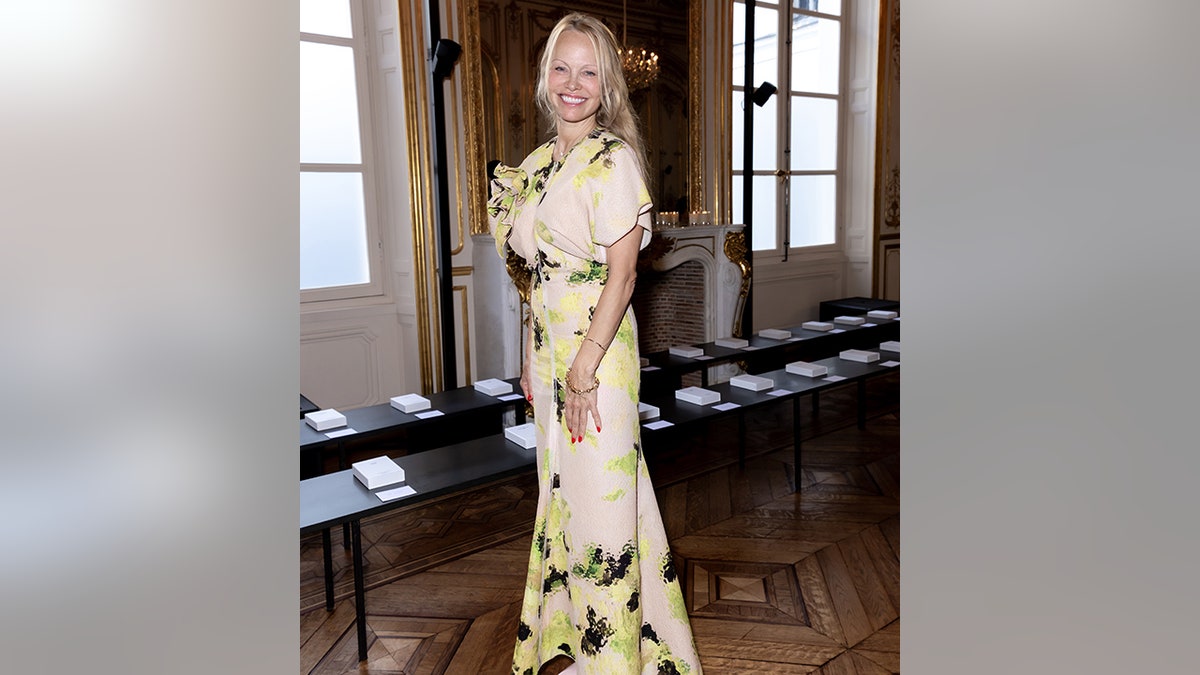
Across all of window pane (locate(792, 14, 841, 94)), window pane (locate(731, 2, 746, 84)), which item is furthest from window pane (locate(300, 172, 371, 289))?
window pane (locate(792, 14, 841, 94))

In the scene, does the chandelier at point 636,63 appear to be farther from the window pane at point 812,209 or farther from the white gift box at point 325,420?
the white gift box at point 325,420

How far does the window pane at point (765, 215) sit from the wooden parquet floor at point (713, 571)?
279cm

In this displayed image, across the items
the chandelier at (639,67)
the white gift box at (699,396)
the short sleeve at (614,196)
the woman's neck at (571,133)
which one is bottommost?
the white gift box at (699,396)

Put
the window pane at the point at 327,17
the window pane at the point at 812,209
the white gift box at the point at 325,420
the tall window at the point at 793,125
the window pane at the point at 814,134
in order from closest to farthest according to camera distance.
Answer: the white gift box at the point at 325,420, the window pane at the point at 327,17, the tall window at the point at 793,125, the window pane at the point at 814,134, the window pane at the point at 812,209

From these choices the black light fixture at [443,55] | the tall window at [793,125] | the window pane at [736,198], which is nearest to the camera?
the black light fixture at [443,55]

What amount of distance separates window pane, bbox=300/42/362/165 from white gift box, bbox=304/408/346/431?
6.54 ft

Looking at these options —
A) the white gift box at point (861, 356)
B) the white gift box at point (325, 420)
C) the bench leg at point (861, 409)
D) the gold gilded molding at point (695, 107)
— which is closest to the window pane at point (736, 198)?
the gold gilded molding at point (695, 107)

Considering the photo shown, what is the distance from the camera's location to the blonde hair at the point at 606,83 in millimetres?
1645

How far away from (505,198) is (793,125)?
5.30 m

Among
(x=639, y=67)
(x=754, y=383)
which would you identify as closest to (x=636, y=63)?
(x=639, y=67)

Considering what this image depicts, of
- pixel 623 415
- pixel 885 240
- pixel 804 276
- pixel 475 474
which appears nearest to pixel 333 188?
pixel 475 474

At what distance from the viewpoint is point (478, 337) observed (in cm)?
470
